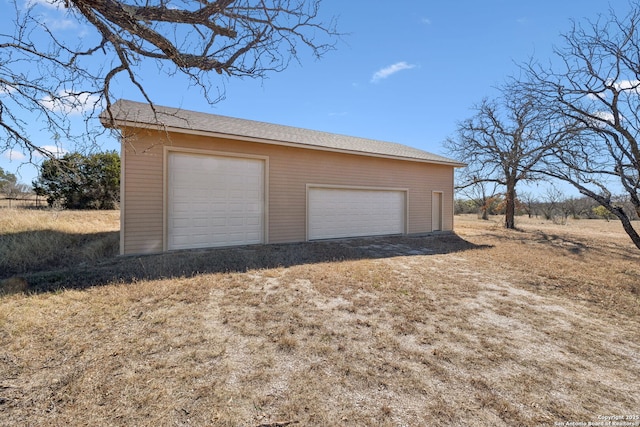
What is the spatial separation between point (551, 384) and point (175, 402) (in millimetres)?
2875

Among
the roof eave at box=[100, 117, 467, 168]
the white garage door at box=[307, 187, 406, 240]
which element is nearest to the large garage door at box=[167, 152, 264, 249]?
the roof eave at box=[100, 117, 467, 168]

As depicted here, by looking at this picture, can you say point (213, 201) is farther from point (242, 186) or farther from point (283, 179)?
point (283, 179)

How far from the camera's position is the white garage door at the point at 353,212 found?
9.23 meters

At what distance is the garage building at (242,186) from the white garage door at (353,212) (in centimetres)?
4

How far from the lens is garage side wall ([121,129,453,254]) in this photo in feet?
21.3

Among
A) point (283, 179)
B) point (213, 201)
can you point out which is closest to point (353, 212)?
point (283, 179)

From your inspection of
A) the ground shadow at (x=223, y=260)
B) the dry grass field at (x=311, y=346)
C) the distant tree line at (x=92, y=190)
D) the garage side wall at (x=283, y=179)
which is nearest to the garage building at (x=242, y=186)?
the garage side wall at (x=283, y=179)

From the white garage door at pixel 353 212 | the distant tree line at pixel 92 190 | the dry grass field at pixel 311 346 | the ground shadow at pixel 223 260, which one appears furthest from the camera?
the distant tree line at pixel 92 190

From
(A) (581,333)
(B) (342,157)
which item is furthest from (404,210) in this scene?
(A) (581,333)

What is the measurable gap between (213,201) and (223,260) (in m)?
2.06

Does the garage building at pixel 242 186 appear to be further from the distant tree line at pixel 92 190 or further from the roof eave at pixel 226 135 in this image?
the distant tree line at pixel 92 190

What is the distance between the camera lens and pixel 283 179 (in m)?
8.50

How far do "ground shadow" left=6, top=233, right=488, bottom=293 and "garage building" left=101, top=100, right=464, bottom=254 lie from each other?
53 centimetres

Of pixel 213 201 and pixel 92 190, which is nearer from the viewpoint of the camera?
pixel 213 201
